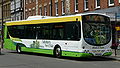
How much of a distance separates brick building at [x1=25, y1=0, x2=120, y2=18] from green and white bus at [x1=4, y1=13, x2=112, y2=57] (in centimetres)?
870

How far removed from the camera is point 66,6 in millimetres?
34719

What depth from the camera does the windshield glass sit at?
16.4 metres

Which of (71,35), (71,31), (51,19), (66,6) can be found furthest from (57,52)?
(66,6)

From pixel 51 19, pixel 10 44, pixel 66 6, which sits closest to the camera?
pixel 51 19

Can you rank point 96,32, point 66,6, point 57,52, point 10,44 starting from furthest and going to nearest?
point 66,6, point 10,44, point 57,52, point 96,32

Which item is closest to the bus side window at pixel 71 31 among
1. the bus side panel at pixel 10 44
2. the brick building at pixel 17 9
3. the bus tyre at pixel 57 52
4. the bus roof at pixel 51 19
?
the bus roof at pixel 51 19

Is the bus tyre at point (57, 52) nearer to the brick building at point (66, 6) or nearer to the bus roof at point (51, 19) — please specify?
the bus roof at point (51, 19)

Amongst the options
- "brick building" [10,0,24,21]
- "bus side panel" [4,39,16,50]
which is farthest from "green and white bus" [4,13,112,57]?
"brick building" [10,0,24,21]

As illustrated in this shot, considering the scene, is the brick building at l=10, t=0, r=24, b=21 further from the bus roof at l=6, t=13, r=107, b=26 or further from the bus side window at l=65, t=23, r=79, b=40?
the bus side window at l=65, t=23, r=79, b=40

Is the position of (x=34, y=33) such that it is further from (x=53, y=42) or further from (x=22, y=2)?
(x=22, y=2)

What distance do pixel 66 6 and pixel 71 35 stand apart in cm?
1804

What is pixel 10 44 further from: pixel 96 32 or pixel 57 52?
pixel 96 32

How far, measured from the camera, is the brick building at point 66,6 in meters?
27.7

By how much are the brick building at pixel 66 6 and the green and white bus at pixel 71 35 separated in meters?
8.70
